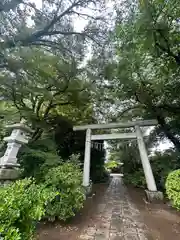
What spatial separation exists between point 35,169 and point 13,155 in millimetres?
716

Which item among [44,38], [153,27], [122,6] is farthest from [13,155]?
[122,6]

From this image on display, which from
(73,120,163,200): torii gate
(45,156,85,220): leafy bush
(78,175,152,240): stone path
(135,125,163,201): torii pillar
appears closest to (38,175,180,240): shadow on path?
(78,175,152,240): stone path

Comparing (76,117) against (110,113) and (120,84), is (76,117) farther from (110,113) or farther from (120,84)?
(120,84)

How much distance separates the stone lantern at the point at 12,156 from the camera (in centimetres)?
377

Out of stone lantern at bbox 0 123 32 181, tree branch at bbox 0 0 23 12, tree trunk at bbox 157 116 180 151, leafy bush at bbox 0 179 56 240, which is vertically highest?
tree branch at bbox 0 0 23 12

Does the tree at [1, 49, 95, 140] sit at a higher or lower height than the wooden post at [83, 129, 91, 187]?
higher

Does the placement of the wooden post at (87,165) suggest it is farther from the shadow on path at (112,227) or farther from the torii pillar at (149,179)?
the torii pillar at (149,179)

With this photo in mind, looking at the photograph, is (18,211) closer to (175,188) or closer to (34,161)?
(34,161)

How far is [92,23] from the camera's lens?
5.54 meters

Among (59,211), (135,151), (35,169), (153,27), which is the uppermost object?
(153,27)

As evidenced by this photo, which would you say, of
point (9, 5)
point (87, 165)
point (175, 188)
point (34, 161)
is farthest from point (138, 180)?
point (9, 5)

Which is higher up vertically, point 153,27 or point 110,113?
point 110,113

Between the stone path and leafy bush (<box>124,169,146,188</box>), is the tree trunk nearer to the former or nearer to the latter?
leafy bush (<box>124,169,146,188</box>)

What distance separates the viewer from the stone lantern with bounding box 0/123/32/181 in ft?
12.4
